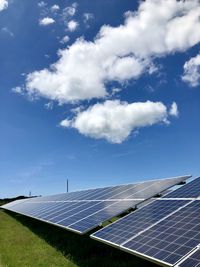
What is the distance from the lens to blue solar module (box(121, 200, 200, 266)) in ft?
31.0

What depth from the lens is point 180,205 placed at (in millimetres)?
13695

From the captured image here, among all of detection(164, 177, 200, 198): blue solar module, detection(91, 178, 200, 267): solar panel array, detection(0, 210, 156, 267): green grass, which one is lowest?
detection(0, 210, 156, 267): green grass

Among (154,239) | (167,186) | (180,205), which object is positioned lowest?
(154,239)

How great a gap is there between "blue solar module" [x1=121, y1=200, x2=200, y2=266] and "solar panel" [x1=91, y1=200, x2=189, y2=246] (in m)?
0.48

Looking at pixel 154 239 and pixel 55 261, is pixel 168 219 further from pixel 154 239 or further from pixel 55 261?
pixel 55 261

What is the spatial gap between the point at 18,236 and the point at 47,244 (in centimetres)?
506

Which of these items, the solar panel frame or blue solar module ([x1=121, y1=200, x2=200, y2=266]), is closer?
the solar panel frame

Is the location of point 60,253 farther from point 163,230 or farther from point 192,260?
point 192,260

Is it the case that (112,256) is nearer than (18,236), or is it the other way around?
(112,256)

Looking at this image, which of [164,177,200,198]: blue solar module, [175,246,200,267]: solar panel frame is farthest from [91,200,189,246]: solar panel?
[175,246,200,267]: solar panel frame

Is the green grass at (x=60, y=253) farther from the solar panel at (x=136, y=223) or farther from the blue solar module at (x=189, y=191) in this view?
the blue solar module at (x=189, y=191)

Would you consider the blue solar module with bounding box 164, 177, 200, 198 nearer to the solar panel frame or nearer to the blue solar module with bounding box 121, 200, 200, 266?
the blue solar module with bounding box 121, 200, 200, 266

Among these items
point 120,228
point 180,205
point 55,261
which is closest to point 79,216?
point 55,261

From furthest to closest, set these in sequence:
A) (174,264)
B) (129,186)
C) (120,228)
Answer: (129,186) < (120,228) < (174,264)
